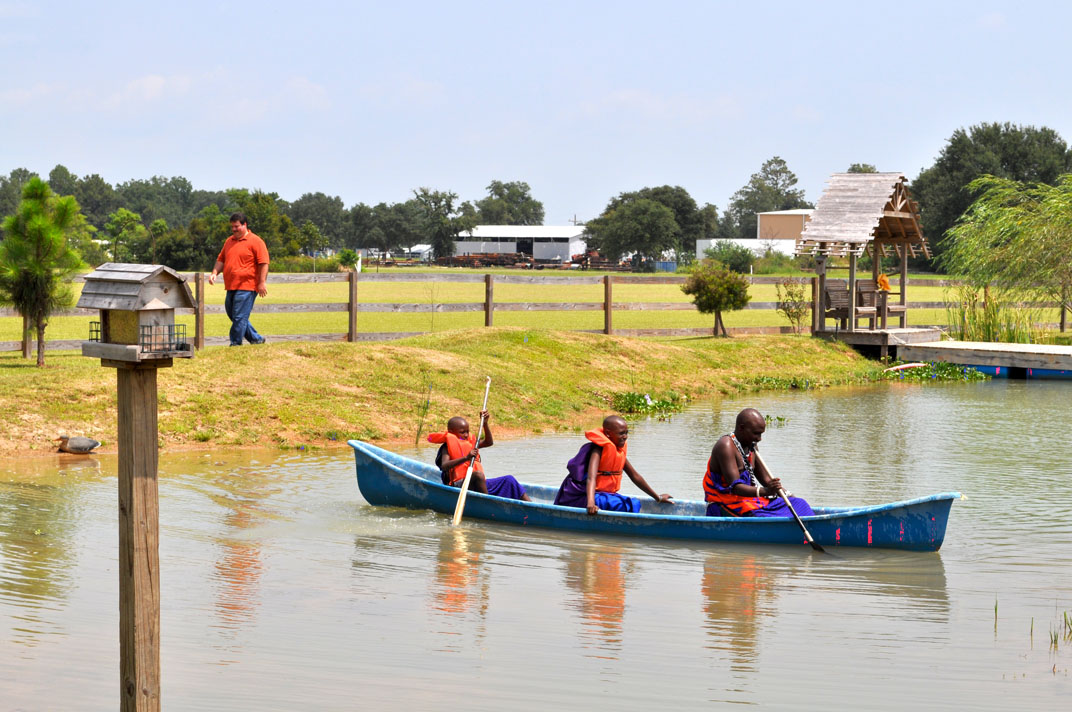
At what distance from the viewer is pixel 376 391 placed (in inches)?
675

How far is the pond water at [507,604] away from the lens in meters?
6.55

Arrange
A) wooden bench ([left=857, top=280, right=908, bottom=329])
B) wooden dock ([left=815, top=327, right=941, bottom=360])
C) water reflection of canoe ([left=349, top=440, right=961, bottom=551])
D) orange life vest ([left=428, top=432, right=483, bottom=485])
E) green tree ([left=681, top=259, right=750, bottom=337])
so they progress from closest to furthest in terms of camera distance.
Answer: water reflection of canoe ([left=349, top=440, right=961, bottom=551])
orange life vest ([left=428, top=432, right=483, bottom=485])
green tree ([left=681, top=259, right=750, bottom=337])
wooden dock ([left=815, top=327, right=941, bottom=360])
wooden bench ([left=857, top=280, right=908, bottom=329])

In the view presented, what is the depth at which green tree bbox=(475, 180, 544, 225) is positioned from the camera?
165 metres

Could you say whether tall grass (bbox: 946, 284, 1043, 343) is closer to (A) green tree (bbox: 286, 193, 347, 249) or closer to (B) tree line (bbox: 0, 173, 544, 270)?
(B) tree line (bbox: 0, 173, 544, 270)

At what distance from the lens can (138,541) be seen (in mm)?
5602

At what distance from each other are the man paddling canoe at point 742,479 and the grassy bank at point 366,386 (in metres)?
6.47

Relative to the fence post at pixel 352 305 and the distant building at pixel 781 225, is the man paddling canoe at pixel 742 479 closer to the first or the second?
the fence post at pixel 352 305

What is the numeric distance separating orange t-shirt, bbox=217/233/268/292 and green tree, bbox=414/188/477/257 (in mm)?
110754

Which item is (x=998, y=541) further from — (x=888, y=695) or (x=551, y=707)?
(x=551, y=707)

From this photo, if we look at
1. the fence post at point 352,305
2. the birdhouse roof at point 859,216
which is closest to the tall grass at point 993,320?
the birdhouse roof at point 859,216

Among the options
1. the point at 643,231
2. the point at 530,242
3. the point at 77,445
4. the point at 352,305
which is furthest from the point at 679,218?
the point at 77,445

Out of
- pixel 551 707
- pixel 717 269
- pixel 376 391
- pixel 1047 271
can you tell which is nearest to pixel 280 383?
pixel 376 391

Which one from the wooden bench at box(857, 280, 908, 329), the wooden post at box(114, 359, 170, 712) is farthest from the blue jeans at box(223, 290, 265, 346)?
the wooden bench at box(857, 280, 908, 329)

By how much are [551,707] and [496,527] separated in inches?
181
